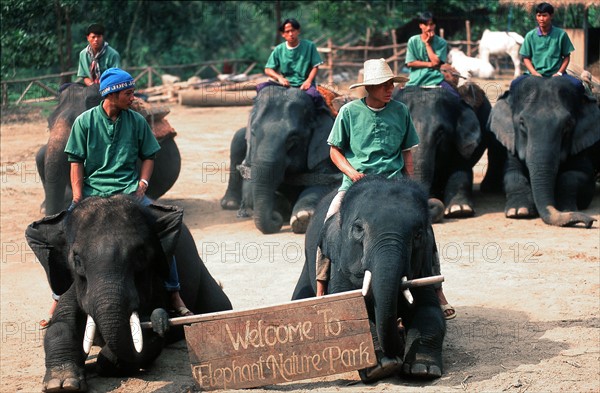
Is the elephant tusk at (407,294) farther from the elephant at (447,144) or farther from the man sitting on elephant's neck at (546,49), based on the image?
the man sitting on elephant's neck at (546,49)

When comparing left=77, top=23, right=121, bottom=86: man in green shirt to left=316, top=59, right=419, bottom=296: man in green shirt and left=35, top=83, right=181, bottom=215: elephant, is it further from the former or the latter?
left=316, top=59, right=419, bottom=296: man in green shirt

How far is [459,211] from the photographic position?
13258 mm

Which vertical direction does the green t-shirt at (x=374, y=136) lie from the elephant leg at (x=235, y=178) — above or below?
above

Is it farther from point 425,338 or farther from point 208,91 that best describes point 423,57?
point 208,91

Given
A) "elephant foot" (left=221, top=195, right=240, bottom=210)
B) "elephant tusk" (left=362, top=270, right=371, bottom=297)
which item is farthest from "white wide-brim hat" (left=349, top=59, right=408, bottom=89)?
"elephant foot" (left=221, top=195, right=240, bottom=210)

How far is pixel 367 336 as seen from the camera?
7094 mm

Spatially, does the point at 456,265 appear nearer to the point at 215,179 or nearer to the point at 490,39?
the point at 215,179

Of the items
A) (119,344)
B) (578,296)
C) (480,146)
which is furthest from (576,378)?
(480,146)

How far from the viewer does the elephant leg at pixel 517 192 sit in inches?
510

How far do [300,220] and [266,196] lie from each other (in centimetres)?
49

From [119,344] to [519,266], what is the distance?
4.78 metres

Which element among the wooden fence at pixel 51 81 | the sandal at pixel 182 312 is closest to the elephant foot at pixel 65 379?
the sandal at pixel 182 312

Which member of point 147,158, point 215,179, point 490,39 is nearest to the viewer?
point 147,158

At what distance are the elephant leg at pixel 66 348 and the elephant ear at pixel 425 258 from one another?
2205mm
